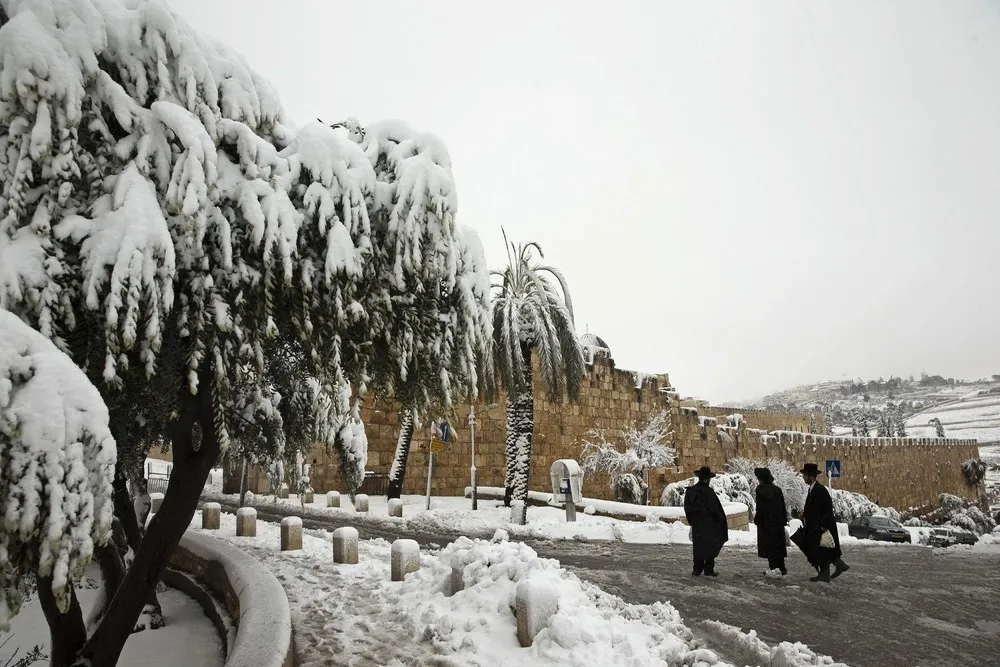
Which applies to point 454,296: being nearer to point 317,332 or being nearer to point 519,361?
point 317,332

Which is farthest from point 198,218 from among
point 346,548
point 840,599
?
point 840,599

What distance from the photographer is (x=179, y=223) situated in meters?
3.24

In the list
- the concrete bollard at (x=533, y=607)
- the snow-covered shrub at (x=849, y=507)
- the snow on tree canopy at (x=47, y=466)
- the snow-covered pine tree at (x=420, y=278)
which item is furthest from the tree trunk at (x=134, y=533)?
the snow-covered shrub at (x=849, y=507)

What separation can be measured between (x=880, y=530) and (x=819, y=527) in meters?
15.1

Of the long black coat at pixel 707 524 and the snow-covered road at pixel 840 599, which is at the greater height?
the long black coat at pixel 707 524

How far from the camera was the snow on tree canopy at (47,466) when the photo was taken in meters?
1.95

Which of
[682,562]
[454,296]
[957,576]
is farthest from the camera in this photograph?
[682,562]

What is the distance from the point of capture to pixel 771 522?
7961 millimetres

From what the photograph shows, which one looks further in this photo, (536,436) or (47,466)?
(536,436)

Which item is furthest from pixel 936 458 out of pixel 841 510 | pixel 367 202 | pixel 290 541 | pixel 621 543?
pixel 367 202

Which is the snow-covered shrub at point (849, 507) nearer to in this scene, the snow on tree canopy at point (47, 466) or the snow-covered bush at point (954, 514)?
the snow-covered bush at point (954, 514)

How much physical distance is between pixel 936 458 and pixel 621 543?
4998 centimetres

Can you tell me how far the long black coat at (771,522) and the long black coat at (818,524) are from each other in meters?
0.28

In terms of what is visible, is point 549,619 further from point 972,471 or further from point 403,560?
point 972,471
